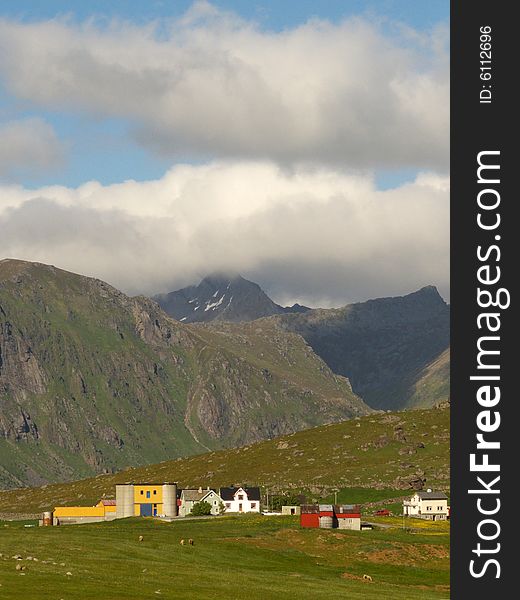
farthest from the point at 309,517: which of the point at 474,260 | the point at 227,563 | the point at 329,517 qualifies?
the point at 474,260

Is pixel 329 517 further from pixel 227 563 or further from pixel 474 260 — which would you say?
pixel 474 260

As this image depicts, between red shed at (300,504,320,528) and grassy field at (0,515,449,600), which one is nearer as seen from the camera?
grassy field at (0,515,449,600)

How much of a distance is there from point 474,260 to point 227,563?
262ft

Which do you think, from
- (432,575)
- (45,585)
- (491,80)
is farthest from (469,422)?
(432,575)

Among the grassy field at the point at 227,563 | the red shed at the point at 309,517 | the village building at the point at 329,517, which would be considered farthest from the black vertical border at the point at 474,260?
the village building at the point at 329,517

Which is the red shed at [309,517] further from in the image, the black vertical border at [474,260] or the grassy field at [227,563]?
the black vertical border at [474,260]

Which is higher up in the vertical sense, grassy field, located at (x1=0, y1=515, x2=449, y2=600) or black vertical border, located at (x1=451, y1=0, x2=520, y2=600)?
black vertical border, located at (x1=451, y1=0, x2=520, y2=600)

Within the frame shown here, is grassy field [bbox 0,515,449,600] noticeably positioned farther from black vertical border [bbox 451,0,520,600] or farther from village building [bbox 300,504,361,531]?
black vertical border [bbox 451,0,520,600]

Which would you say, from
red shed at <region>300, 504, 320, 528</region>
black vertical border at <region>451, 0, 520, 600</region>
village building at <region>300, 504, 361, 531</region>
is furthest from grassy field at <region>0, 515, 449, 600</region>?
black vertical border at <region>451, 0, 520, 600</region>

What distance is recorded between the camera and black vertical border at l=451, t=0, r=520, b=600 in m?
47.3

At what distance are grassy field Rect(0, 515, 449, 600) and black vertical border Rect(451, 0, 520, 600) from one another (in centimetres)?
3826

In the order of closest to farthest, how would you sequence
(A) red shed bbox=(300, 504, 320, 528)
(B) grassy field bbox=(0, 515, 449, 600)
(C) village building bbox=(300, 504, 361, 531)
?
(B) grassy field bbox=(0, 515, 449, 600)
(A) red shed bbox=(300, 504, 320, 528)
(C) village building bbox=(300, 504, 361, 531)

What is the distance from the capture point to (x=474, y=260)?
4803 centimetres

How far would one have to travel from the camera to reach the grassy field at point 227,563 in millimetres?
87562
